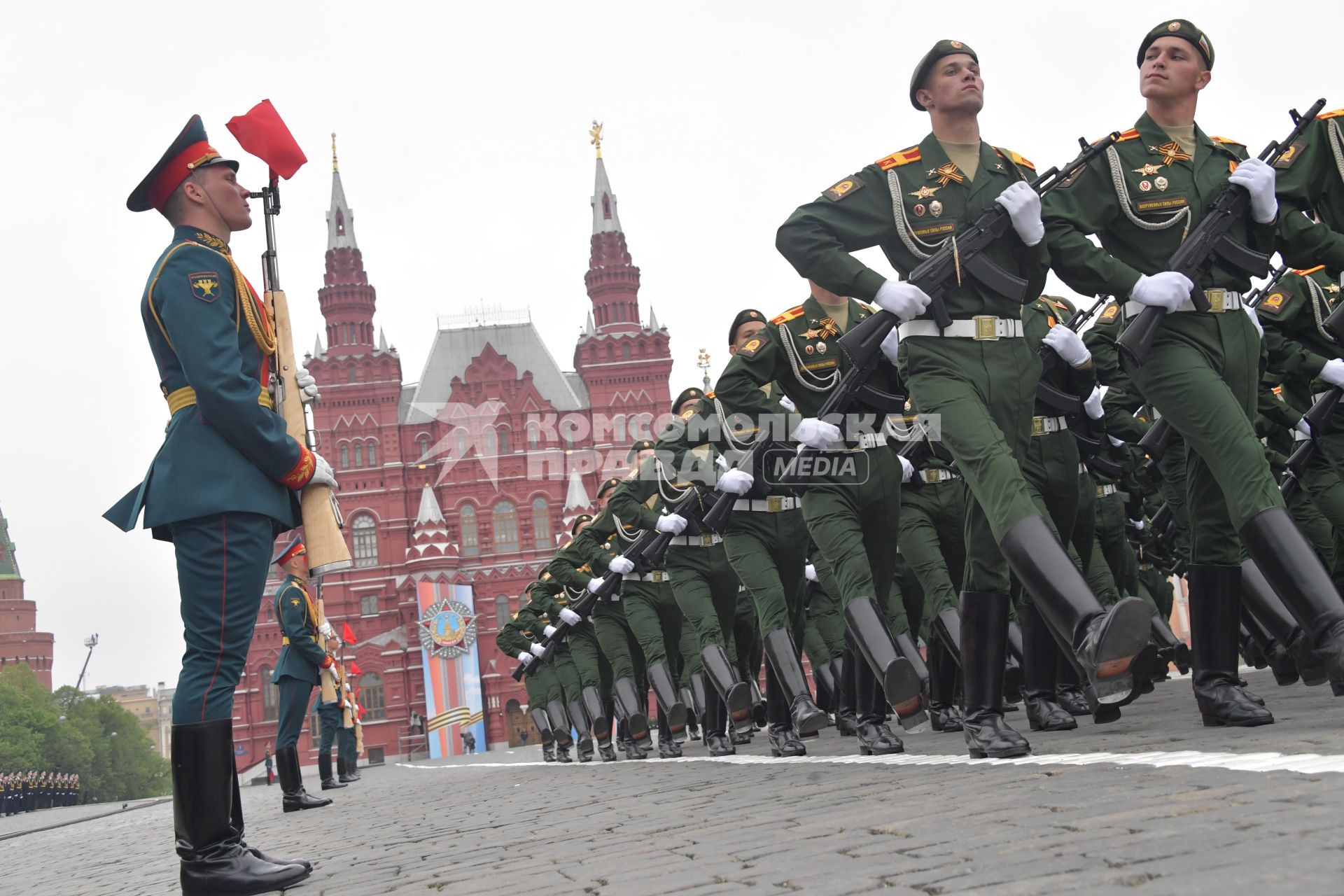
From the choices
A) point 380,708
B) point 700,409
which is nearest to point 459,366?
point 380,708

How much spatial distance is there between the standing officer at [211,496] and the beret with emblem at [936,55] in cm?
276

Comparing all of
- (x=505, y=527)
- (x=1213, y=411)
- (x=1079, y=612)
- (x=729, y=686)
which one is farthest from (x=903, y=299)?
(x=505, y=527)

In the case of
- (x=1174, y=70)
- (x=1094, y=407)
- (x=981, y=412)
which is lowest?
→ (x=981, y=412)

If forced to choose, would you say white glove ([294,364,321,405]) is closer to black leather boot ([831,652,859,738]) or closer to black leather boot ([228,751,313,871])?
black leather boot ([228,751,313,871])

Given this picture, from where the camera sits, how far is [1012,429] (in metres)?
5.02

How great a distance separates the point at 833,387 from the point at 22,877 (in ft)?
16.4

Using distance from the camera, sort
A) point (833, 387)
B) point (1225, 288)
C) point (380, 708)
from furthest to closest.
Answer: point (380, 708), point (833, 387), point (1225, 288)

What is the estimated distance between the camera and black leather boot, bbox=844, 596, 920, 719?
548 cm

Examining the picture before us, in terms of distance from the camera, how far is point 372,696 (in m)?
65.7

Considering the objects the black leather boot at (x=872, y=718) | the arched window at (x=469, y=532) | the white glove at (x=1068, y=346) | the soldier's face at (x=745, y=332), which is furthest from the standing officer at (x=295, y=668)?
the arched window at (x=469, y=532)

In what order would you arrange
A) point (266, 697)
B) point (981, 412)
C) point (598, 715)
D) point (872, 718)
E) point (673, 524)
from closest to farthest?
1. point (981, 412)
2. point (872, 718)
3. point (673, 524)
4. point (598, 715)
5. point (266, 697)

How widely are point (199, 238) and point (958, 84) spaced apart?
2942 mm

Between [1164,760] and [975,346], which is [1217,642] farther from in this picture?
[975,346]

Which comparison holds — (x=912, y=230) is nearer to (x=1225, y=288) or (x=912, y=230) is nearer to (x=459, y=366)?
(x=1225, y=288)
